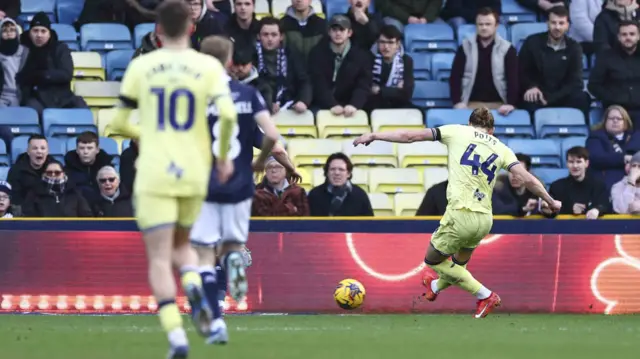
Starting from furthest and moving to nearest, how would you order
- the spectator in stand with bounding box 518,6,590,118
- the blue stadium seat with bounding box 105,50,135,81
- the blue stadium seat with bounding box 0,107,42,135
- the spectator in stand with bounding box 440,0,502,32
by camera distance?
1. the spectator in stand with bounding box 440,0,502,32
2. the blue stadium seat with bounding box 105,50,135,81
3. the spectator in stand with bounding box 518,6,590,118
4. the blue stadium seat with bounding box 0,107,42,135

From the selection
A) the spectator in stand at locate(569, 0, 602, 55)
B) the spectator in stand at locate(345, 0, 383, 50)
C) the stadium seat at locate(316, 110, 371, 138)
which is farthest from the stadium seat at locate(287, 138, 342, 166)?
the spectator in stand at locate(569, 0, 602, 55)

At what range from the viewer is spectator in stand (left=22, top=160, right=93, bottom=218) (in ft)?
52.6

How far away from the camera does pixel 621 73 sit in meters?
18.8

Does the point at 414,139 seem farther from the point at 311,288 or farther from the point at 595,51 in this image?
the point at 595,51

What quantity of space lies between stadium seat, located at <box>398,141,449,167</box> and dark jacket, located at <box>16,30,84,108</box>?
4230mm

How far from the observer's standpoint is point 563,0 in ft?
67.3

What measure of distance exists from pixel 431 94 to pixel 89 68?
4603mm

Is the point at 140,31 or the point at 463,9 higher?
the point at 463,9

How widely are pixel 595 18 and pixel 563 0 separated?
78 cm

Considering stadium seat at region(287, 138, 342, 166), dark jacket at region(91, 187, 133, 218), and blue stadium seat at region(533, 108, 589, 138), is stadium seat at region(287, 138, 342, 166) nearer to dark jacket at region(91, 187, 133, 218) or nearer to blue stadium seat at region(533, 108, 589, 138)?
dark jacket at region(91, 187, 133, 218)

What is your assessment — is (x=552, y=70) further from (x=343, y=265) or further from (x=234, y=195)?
(x=234, y=195)

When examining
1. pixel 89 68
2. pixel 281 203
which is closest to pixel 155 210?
pixel 281 203

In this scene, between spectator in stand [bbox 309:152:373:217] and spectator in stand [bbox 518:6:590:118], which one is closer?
spectator in stand [bbox 309:152:373:217]

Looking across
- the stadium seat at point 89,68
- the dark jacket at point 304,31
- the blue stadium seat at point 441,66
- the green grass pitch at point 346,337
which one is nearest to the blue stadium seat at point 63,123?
the stadium seat at point 89,68
